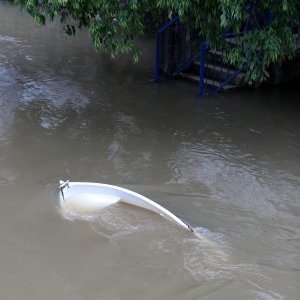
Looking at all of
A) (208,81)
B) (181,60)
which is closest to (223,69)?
(208,81)

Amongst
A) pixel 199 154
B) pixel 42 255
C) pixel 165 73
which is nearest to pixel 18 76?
pixel 165 73

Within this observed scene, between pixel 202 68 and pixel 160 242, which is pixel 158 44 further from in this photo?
pixel 160 242

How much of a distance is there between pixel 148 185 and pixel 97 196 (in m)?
0.82

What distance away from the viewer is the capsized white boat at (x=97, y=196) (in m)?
5.26

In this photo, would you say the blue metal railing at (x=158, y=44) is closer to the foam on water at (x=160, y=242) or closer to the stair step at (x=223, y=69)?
the stair step at (x=223, y=69)

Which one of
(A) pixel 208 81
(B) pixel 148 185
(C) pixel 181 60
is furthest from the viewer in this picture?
(C) pixel 181 60

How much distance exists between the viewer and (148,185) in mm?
6062

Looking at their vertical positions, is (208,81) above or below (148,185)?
above

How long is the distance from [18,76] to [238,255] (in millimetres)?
7772

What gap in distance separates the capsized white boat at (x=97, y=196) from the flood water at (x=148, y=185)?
0.11 m

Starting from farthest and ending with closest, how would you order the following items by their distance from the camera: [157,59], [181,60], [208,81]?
[181,60] < [157,59] < [208,81]

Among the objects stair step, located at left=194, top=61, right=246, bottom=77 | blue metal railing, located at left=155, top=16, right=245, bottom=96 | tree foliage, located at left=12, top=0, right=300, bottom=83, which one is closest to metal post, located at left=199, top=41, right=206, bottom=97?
blue metal railing, located at left=155, top=16, right=245, bottom=96

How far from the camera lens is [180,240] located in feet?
15.7

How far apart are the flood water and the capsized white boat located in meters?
0.11
